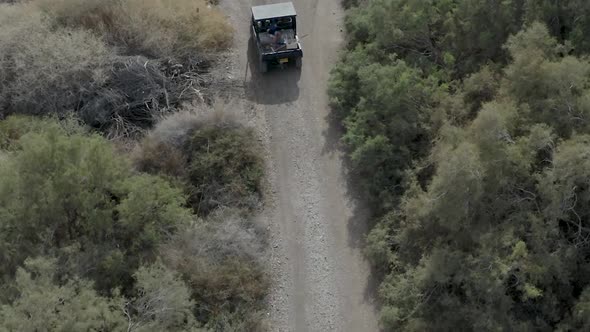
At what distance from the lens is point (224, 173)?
106 feet

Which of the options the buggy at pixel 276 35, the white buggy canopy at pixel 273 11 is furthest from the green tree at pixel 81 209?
the white buggy canopy at pixel 273 11

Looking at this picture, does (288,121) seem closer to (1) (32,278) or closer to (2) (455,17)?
(2) (455,17)

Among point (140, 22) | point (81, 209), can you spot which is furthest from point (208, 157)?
point (140, 22)

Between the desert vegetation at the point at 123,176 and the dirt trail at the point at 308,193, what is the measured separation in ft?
4.16

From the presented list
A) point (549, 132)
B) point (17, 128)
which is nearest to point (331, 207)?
point (549, 132)

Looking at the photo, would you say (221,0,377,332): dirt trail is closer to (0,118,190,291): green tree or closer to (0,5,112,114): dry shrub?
(0,118,190,291): green tree

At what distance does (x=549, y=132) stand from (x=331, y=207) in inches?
447

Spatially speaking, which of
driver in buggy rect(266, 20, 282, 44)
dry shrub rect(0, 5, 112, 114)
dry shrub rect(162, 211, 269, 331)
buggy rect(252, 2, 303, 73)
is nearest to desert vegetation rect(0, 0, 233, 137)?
dry shrub rect(0, 5, 112, 114)

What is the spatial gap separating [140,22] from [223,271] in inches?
640

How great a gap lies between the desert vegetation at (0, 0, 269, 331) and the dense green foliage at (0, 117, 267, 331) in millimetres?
60

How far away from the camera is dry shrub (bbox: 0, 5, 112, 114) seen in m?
34.7

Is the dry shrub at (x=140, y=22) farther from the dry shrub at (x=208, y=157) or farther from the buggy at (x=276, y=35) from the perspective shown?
the dry shrub at (x=208, y=157)

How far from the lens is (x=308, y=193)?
3272cm

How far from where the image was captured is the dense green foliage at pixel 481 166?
25359 mm
